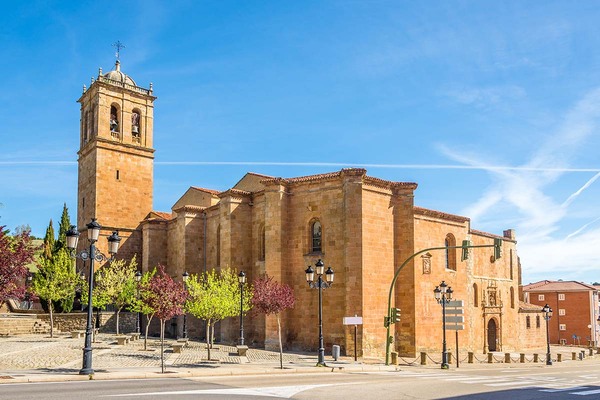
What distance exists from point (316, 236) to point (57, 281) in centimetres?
1809

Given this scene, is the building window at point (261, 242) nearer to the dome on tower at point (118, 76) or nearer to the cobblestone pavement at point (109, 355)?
the cobblestone pavement at point (109, 355)

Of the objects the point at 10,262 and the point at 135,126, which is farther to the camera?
the point at 135,126

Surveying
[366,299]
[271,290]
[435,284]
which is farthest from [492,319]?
[271,290]

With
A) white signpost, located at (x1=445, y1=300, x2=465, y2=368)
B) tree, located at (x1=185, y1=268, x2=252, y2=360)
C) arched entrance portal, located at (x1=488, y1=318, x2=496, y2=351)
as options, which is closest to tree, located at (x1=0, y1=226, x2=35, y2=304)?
tree, located at (x1=185, y1=268, x2=252, y2=360)

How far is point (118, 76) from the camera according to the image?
49125mm

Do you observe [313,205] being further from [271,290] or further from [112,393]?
[112,393]

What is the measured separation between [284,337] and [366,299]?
5.56 metres

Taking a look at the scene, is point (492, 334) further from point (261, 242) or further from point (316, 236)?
point (261, 242)

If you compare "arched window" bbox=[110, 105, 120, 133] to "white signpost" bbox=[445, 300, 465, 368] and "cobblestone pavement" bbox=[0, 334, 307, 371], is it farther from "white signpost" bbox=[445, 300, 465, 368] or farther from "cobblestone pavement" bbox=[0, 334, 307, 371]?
"white signpost" bbox=[445, 300, 465, 368]

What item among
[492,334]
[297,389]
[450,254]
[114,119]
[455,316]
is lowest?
[492,334]

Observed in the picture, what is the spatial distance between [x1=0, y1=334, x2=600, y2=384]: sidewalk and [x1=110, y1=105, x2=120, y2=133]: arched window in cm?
2055

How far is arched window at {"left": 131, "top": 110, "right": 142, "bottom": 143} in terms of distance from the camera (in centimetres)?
4894

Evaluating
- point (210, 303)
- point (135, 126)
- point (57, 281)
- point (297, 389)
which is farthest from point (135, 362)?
point (135, 126)

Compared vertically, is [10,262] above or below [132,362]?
above
